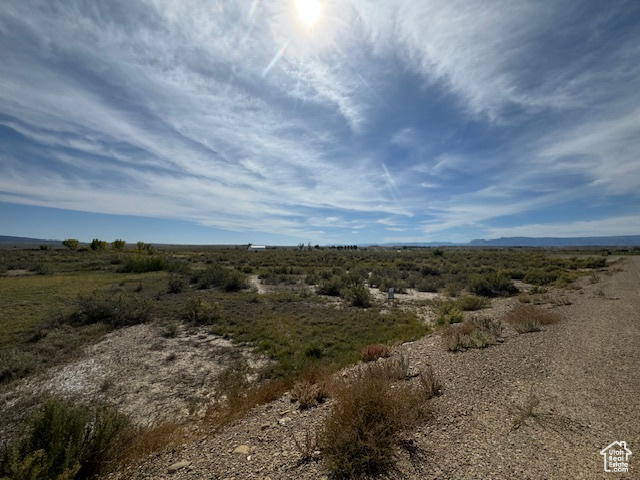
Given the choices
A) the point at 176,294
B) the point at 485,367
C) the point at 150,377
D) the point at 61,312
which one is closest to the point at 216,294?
the point at 176,294

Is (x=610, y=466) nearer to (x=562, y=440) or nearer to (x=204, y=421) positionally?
(x=562, y=440)

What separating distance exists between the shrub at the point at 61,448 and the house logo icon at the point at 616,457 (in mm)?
6255

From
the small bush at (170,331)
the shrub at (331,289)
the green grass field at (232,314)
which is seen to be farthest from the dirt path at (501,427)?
the shrub at (331,289)

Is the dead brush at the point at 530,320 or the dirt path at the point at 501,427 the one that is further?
the dead brush at the point at 530,320

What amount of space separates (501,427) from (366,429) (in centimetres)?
202

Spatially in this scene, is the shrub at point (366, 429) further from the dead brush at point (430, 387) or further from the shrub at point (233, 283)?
the shrub at point (233, 283)

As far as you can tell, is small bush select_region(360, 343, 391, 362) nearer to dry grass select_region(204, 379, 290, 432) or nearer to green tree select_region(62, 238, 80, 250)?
dry grass select_region(204, 379, 290, 432)

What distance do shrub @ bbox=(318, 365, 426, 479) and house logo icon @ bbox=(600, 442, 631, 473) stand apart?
2.16m

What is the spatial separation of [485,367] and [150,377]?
8502mm

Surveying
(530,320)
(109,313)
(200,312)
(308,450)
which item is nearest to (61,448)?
(308,450)

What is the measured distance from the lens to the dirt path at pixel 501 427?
11.9 feet

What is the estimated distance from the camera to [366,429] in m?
4.08

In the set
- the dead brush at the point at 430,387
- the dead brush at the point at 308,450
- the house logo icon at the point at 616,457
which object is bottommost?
the dead brush at the point at 308,450

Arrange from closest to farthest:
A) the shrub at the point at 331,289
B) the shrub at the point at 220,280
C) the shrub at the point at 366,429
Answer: the shrub at the point at 366,429, the shrub at the point at 331,289, the shrub at the point at 220,280
